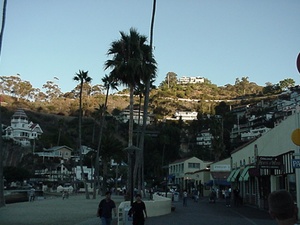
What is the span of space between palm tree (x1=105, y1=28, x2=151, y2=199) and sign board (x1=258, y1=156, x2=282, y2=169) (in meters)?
8.56

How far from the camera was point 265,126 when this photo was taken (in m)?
117

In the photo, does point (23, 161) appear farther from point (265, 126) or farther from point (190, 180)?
point (265, 126)

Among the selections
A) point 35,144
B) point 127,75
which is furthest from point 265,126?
point 127,75

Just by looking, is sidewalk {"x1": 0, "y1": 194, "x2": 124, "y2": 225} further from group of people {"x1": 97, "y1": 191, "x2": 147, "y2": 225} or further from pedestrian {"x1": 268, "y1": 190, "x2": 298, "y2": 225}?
pedestrian {"x1": 268, "y1": 190, "x2": 298, "y2": 225}

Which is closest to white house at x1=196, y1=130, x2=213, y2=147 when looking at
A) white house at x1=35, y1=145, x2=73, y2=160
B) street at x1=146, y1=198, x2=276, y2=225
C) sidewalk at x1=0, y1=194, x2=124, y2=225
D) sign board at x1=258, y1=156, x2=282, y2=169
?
white house at x1=35, y1=145, x2=73, y2=160

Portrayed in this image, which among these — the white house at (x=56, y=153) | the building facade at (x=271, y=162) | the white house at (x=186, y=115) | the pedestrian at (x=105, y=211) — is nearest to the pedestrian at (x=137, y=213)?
the pedestrian at (x=105, y=211)

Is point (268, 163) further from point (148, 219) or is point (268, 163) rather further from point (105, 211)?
point (105, 211)

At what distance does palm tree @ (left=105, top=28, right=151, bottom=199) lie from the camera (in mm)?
28672

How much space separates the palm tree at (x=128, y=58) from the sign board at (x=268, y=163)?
8.56 m

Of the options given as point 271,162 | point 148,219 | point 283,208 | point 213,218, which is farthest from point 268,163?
point 283,208

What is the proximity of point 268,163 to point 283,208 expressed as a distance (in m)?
22.8

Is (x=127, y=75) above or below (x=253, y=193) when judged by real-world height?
above

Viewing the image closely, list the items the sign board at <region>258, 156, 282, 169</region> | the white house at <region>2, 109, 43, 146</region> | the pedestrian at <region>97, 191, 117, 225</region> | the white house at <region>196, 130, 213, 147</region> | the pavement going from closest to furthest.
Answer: the pedestrian at <region>97, 191, 117, 225</region>
the pavement
the sign board at <region>258, 156, 282, 169</region>
the white house at <region>2, 109, 43, 146</region>
the white house at <region>196, 130, 213, 147</region>

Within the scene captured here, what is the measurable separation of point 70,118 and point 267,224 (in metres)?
132
